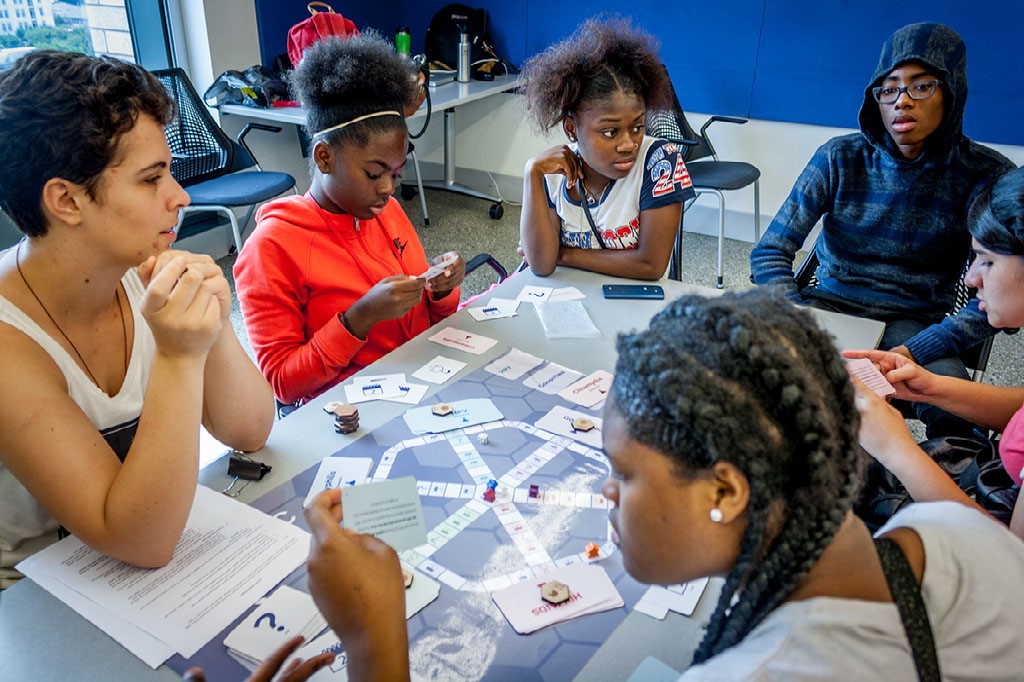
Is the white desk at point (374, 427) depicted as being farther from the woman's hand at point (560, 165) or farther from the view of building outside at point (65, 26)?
the view of building outside at point (65, 26)

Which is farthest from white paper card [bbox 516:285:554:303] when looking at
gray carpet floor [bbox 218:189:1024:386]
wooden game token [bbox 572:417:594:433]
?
gray carpet floor [bbox 218:189:1024:386]

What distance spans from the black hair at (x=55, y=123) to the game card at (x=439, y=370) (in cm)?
71

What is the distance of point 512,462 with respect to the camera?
1.29 meters

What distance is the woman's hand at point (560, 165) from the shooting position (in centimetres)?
218

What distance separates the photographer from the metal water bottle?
468cm

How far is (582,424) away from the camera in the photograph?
1383 millimetres

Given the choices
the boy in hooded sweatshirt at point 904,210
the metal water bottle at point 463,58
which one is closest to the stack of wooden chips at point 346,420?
the boy in hooded sweatshirt at point 904,210

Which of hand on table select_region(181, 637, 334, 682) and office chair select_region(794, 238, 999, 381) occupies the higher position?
hand on table select_region(181, 637, 334, 682)

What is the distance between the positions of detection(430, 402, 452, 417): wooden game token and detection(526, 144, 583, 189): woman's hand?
980 millimetres

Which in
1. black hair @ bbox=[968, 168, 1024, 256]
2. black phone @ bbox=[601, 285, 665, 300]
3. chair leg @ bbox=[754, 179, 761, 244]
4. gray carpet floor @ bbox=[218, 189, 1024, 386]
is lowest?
gray carpet floor @ bbox=[218, 189, 1024, 386]

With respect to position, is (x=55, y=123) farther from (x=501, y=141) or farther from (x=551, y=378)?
(x=501, y=141)

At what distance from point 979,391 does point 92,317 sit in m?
1.73

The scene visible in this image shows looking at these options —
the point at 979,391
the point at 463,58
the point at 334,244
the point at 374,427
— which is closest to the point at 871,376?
the point at 979,391

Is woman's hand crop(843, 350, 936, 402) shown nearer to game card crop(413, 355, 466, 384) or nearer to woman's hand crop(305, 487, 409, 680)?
game card crop(413, 355, 466, 384)
